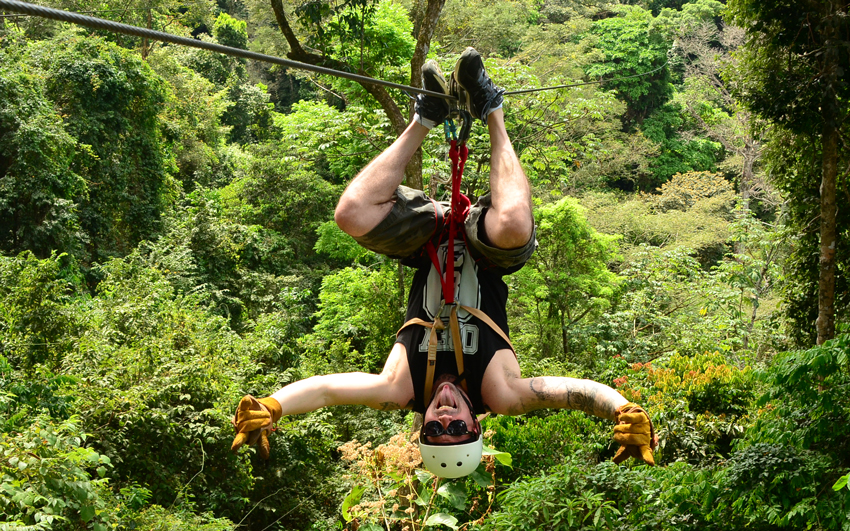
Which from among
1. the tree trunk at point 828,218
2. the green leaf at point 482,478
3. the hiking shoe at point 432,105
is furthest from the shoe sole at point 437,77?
the tree trunk at point 828,218

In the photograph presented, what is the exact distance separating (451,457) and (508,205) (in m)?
0.76

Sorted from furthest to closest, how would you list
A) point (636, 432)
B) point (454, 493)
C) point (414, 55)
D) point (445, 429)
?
point (414, 55) < point (454, 493) < point (445, 429) < point (636, 432)

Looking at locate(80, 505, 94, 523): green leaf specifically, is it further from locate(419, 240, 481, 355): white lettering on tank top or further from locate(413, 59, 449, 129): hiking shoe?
locate(413, 59, 449, 129): hiking shoe

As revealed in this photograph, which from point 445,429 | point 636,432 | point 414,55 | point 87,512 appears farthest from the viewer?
point 414,55

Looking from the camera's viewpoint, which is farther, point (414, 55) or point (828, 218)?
point (414, 55)

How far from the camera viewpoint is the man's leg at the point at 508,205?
187 cm

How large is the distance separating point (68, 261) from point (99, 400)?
6151 millimetres

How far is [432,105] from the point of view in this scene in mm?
2117

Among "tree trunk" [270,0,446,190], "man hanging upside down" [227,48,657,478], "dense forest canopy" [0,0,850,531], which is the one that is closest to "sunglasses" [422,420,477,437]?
"man hanging upside down" [227,48,657,478]

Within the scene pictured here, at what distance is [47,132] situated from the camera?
10.3 meters

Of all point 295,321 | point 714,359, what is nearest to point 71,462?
point 714,359

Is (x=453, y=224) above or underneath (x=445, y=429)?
above

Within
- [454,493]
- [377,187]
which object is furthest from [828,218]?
[377,187]

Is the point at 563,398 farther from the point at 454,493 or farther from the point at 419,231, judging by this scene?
the point at 454,493
